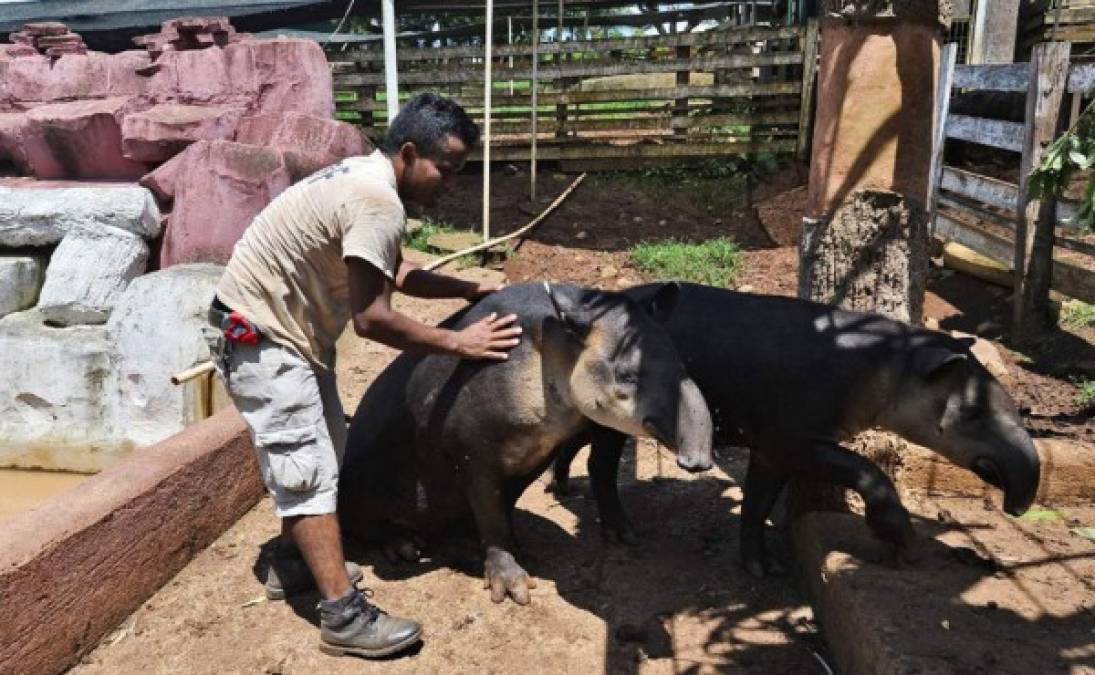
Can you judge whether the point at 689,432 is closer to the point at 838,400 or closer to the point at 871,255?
the point at 838,400

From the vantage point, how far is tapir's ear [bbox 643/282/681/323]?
3719mm

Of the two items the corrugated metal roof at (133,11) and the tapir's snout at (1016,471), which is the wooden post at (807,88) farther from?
the tapir's snout at (1016,471)

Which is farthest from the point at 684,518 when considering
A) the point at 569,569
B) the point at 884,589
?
the point at 884,589

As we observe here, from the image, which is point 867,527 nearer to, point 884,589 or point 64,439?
point 884,589

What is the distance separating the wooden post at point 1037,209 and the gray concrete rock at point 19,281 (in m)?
7.52

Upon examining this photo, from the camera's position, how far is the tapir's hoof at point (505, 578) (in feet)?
12.1

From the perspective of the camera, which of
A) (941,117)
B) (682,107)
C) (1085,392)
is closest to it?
(1085,392)

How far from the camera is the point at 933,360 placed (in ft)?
11.6

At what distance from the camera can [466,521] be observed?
415cm

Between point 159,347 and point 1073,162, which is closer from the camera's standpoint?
point 1073,162

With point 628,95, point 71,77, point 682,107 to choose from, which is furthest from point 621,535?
point 682,107

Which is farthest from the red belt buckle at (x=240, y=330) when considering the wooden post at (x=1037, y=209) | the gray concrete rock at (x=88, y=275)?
the wooden post at (x=1037, y=209)

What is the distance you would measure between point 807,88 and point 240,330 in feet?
30.7

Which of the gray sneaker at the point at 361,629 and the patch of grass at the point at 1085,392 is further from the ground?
the patch of grass at the point at 1085,392
